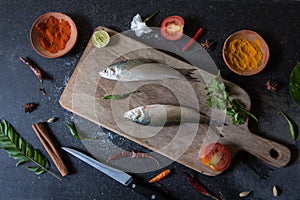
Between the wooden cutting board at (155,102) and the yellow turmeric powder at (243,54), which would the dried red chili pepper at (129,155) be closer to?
the wooden cutting board at (155,102)

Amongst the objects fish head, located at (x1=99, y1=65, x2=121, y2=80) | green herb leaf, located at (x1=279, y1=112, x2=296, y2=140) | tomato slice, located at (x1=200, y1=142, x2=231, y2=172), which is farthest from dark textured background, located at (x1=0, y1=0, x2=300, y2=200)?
fish head, located at (x1=99, y1=65, x2=121, y2=80)

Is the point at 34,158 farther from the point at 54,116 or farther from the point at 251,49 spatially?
the point at 251,49

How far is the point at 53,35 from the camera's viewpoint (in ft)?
8.27

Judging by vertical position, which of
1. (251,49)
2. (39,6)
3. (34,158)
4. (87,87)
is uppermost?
(39,6)

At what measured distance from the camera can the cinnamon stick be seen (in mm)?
2510

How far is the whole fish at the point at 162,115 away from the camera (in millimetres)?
2338

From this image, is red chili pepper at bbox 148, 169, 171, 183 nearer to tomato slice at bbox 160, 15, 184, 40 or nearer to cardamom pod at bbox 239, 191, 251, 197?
cardamom pod at bbox 239, 191, 251, 197

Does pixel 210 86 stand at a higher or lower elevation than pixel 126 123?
higher

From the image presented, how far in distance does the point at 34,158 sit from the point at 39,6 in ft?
2.85

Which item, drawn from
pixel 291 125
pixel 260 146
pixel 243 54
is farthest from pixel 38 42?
pixel 291 125

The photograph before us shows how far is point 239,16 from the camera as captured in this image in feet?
8.32

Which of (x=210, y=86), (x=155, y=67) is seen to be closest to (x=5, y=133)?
(x=155, y=67)

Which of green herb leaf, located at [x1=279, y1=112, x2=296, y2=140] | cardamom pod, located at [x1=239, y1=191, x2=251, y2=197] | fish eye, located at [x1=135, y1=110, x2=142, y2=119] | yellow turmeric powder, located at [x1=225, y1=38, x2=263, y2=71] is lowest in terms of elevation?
cardamom pod, located at [x1=239, y1=191, x2=251, y2=197]

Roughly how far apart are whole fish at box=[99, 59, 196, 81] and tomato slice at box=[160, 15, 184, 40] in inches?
7.6
